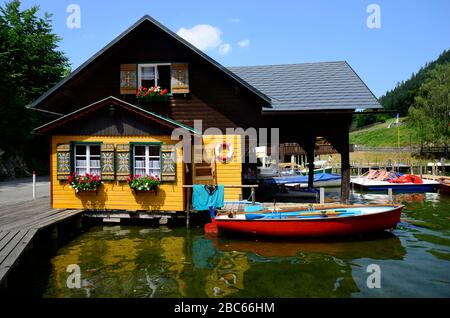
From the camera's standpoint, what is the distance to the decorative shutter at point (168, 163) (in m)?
12.9

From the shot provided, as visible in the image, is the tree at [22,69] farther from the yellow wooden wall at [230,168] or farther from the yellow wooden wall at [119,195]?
the yellow wooden wall at [230,168]

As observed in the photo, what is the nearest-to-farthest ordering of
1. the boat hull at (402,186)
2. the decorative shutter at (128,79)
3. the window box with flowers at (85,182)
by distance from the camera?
the window box with flowers at (85,182) < the decorative shutter at (128,79) < the boat hull at (402,186)

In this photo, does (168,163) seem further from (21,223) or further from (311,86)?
(311,86)

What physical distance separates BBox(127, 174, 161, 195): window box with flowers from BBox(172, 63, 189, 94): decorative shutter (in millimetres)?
4265

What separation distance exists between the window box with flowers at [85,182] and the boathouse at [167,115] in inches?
6.5

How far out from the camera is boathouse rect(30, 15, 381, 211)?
1310cm

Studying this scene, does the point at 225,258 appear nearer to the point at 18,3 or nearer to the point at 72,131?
the point at 72,131

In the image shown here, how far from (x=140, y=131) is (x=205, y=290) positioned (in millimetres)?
7501

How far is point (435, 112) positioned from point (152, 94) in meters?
54.6

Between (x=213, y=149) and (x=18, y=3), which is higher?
(x=18, y=3)

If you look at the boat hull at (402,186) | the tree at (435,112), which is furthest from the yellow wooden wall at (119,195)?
the tree at (435,112)

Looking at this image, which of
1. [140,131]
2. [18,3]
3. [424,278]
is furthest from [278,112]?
[18,3]

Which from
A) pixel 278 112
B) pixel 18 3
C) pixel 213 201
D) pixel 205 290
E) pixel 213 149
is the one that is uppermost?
pixel 18 3

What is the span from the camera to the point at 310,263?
916 cm
